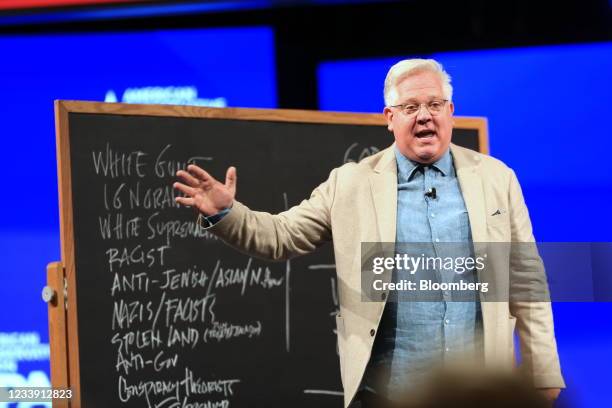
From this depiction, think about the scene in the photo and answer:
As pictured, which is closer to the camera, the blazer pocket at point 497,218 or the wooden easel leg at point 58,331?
the blazer pocket at point 497,218

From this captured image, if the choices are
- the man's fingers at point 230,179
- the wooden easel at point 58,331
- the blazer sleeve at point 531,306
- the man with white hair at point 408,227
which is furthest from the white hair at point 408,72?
the wooden easel at point 58,331

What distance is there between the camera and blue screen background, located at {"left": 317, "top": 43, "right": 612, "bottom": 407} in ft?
17.2

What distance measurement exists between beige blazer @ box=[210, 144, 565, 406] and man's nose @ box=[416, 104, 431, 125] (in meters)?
0.16

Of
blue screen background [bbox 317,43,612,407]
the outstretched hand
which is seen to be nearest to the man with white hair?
the outstretched hand

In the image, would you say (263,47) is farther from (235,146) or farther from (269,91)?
(235,146)

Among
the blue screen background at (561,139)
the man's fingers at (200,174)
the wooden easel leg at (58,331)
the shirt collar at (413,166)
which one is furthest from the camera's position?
the blue screen background at (561,139)

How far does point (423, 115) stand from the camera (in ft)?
8.99

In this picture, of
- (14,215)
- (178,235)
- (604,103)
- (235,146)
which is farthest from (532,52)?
(14,215)

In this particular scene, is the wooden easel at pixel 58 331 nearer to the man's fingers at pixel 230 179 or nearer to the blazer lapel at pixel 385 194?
the man's fingers at pixel 230 179

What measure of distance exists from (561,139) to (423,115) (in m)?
2.76

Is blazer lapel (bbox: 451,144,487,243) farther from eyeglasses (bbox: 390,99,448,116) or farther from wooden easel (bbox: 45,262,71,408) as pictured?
wooden easel (bbox: 45,262,71,408)

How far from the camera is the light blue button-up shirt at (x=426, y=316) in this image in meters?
2.65

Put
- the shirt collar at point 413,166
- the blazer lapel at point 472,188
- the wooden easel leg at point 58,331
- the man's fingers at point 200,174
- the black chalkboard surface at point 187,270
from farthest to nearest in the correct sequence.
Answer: the black chalkboard surface at point 187,270 → the wooden easel leg at point 58,331 → the shirt collar at point 413,166 → the blazer lapel at point 472,188 → the man's fingers at point 200,174

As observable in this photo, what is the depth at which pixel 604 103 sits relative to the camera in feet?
17.2
